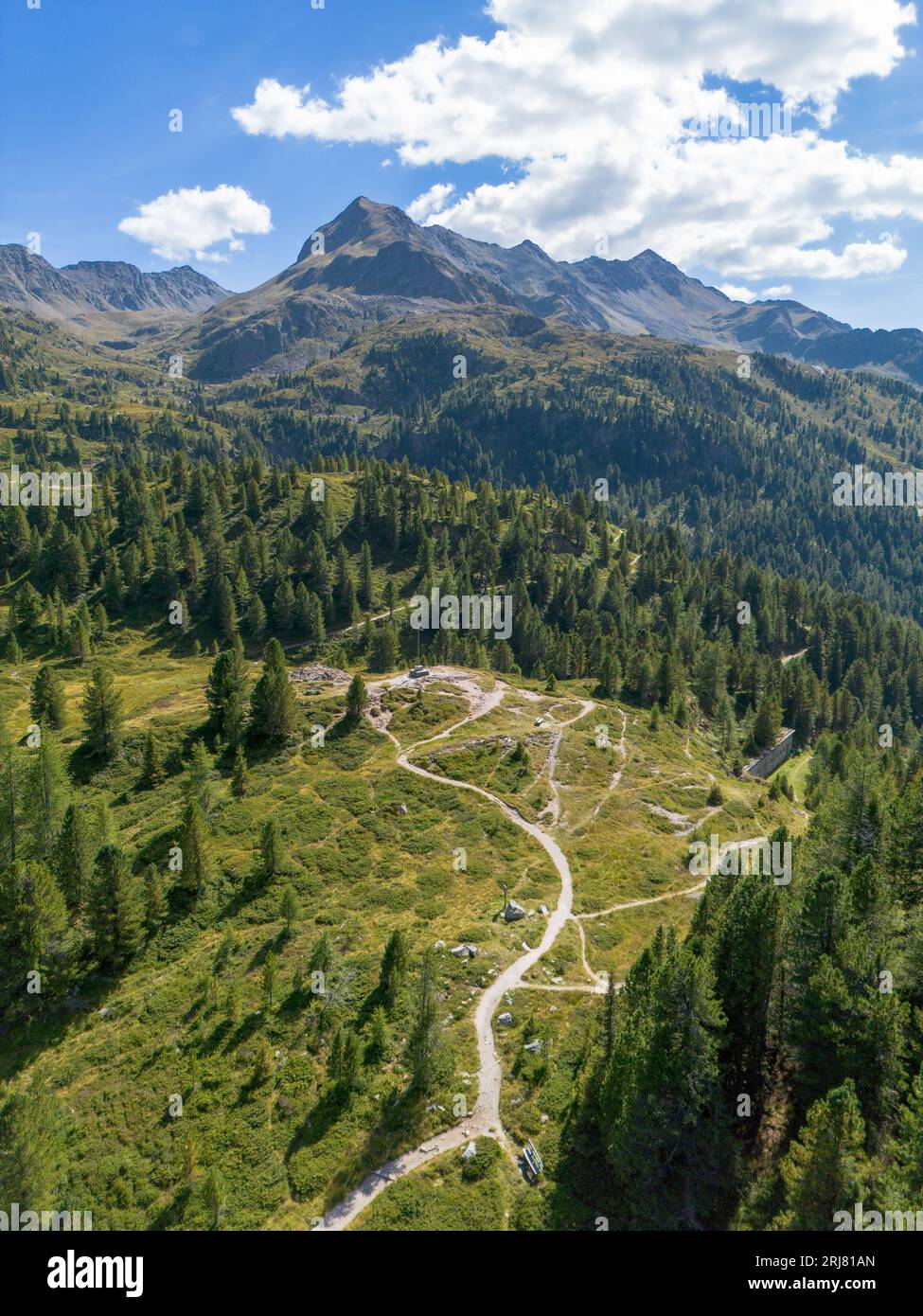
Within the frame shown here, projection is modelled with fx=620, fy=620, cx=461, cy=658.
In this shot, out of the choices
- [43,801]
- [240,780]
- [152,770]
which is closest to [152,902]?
[43,801]

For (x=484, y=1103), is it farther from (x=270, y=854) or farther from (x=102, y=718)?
(x=102, y=718)

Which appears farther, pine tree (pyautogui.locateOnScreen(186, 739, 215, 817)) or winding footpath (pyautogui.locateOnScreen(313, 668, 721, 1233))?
pine tree (pyautogui.locateOnScreen(186, 739, 215, 817))

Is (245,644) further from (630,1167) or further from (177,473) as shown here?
(630,1167)

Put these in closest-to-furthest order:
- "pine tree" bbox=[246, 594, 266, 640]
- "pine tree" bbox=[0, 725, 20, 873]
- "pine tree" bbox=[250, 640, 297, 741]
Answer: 1. "pine tree" bbox=[0, 725, 20, 873]
2. "pine tree" bbox=[250, 640, 297, 741]
3. "pine tree" bbox=[246, 594, 266, 640]

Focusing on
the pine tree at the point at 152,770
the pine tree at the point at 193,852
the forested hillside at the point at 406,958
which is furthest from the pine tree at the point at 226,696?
the pine tree at the point at 193,852

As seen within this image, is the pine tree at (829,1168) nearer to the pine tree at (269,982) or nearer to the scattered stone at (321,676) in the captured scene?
the pine tree at (269,982)

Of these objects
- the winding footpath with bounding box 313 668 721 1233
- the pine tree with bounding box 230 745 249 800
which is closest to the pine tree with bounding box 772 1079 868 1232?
the winding footpath with bounding box 313 668 721 1233

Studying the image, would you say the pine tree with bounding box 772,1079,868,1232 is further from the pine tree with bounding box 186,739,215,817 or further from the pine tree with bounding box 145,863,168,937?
the pine tree with bounding box 186,739,215,817
